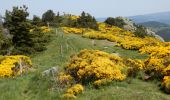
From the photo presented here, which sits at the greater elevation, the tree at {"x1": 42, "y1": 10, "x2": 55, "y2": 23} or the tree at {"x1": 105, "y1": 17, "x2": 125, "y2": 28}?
the tree at {"x1": 42, "y1": 10, "x2": 55, "y2": 23}

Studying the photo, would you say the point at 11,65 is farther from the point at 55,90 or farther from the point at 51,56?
the point at 55,90

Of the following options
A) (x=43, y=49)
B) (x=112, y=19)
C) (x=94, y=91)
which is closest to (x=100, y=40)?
(x=43, y=49)

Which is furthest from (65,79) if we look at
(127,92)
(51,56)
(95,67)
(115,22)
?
(115,22)

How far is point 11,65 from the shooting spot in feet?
112

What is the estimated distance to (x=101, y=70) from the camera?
87.8 feet

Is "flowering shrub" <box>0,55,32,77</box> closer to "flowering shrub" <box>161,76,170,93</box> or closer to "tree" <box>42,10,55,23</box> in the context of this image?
"flowering shrub" <box>161,76,170,93</box>

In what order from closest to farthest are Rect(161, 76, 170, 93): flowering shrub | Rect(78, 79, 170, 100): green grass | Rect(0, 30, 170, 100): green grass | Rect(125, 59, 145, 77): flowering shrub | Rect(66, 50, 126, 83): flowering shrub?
Rect(78, 79, 170, 100): green grass
Rect(0, 30, 170, 100): green grass
Rect(161, 76, 170, 93): flowering shrub
Rect(66, 50, 126, 83): flowering shrub
Rect(125, 59, 145, 77): flowering shrub

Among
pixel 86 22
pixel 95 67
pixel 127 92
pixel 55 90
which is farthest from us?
pixel 86 22

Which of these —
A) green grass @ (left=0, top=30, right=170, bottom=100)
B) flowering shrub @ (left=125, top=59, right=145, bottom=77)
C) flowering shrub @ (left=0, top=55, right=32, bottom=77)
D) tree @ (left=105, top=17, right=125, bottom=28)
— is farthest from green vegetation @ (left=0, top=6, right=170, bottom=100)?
tree @ (left=105, top=17, right=125, bottom=28)

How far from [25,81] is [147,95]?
1129 cm

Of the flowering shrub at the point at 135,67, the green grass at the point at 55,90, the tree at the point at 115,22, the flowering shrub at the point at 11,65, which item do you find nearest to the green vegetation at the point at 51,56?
the green grass at the point at 55,90

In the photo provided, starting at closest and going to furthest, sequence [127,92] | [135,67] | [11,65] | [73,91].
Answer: [127,92] → [73,91] → [135,67] → [11,65]

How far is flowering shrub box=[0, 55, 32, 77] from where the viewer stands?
106ft

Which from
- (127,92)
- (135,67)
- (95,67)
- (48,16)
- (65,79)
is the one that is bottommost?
(127,92)
